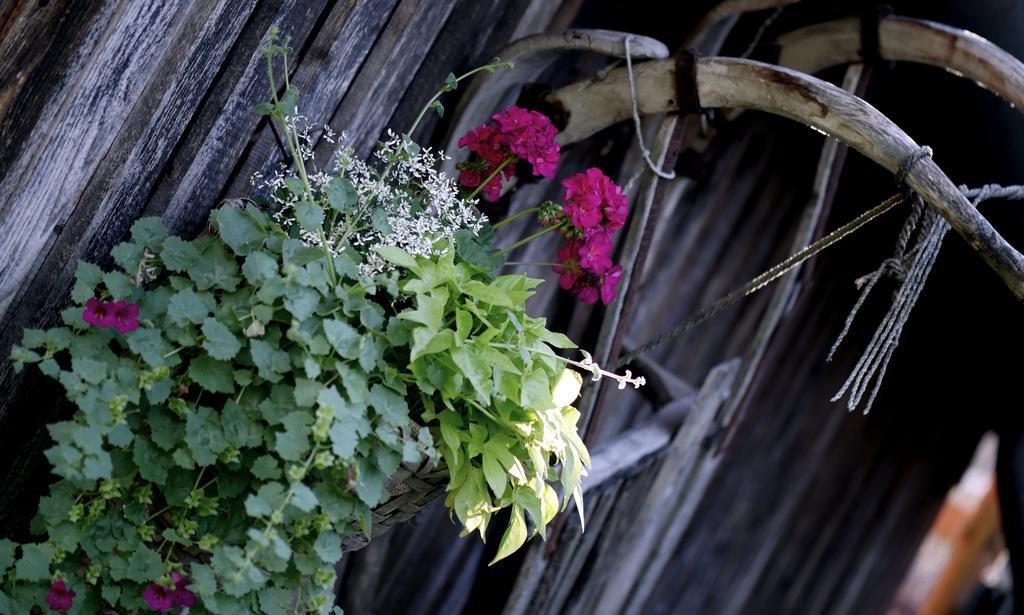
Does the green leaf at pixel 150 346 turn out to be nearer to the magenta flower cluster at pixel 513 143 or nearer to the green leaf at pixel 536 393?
the green leaf at pixel 536 393

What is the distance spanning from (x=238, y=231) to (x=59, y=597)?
0.59 meters

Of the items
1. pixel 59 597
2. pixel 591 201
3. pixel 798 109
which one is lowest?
pixel 59 597

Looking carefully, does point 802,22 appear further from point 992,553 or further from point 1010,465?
point 992,553

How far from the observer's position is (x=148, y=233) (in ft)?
4.61

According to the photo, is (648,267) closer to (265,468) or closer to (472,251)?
(472,251)

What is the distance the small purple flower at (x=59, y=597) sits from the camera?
129 cm

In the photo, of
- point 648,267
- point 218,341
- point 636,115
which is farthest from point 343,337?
point 648,267

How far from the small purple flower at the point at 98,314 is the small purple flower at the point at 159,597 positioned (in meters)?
0.39

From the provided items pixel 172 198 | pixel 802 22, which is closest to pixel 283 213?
pixel 172 198

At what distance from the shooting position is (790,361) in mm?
4113

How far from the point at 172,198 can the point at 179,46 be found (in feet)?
0.88

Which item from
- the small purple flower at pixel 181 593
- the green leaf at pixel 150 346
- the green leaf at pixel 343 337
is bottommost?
the small purple flower at pixel 181 593

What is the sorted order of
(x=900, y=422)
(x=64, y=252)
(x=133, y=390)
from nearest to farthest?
(x=133, y=390) → (x=64, y=252) → (x=900, y=422)

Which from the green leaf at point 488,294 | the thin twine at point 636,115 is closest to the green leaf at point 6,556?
the green leaf at point 488,294
